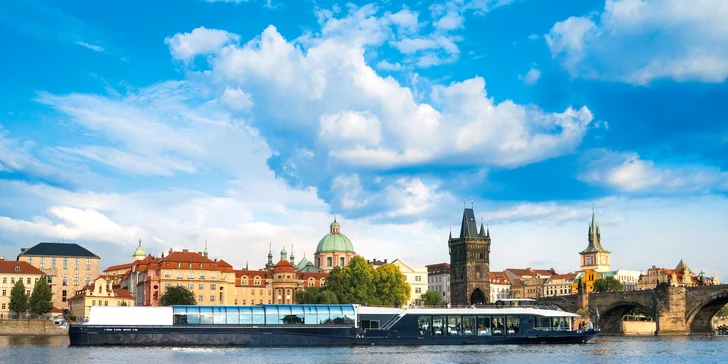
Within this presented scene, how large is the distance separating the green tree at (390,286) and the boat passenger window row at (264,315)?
83.9 meters

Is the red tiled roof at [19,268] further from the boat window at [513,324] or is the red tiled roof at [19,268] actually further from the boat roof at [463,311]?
the boat window at [513,324]

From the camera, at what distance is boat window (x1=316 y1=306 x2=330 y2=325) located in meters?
80.9

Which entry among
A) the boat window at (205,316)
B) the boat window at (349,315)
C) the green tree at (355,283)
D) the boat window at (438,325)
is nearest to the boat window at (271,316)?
the boat window at (205,316)

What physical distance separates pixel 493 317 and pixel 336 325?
15.6 meters

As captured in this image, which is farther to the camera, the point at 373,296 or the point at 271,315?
the point at 373,296

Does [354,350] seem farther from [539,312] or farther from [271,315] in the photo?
[539,312]

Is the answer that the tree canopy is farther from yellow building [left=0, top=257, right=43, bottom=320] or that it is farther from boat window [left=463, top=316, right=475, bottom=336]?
boat window [left=463, top=316, right=475, bottom=336]

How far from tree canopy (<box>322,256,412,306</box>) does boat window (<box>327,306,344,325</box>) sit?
77970 mm

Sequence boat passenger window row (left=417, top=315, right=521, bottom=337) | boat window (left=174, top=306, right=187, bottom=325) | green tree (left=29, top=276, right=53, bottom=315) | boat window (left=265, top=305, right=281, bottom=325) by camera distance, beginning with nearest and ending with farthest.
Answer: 1. boat window (left=174, top=306, right=187, bottom=325)
2. boat window (left=265, top=305, right=281, bottom=325)
3. boat passenger window row (left=417, top=315, right=521, bottom=337)
4. green tree (left=29, top=276, right=53, bottom=315)

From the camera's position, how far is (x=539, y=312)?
8462 centimetres

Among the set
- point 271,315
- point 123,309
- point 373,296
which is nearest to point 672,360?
point 271,315

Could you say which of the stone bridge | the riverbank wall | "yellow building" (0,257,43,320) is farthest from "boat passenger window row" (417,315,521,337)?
"yellow building" (0,257,43,320)

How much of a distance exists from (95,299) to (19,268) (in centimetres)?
1654

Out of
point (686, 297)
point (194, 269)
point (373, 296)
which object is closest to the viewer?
point (686, 297)
